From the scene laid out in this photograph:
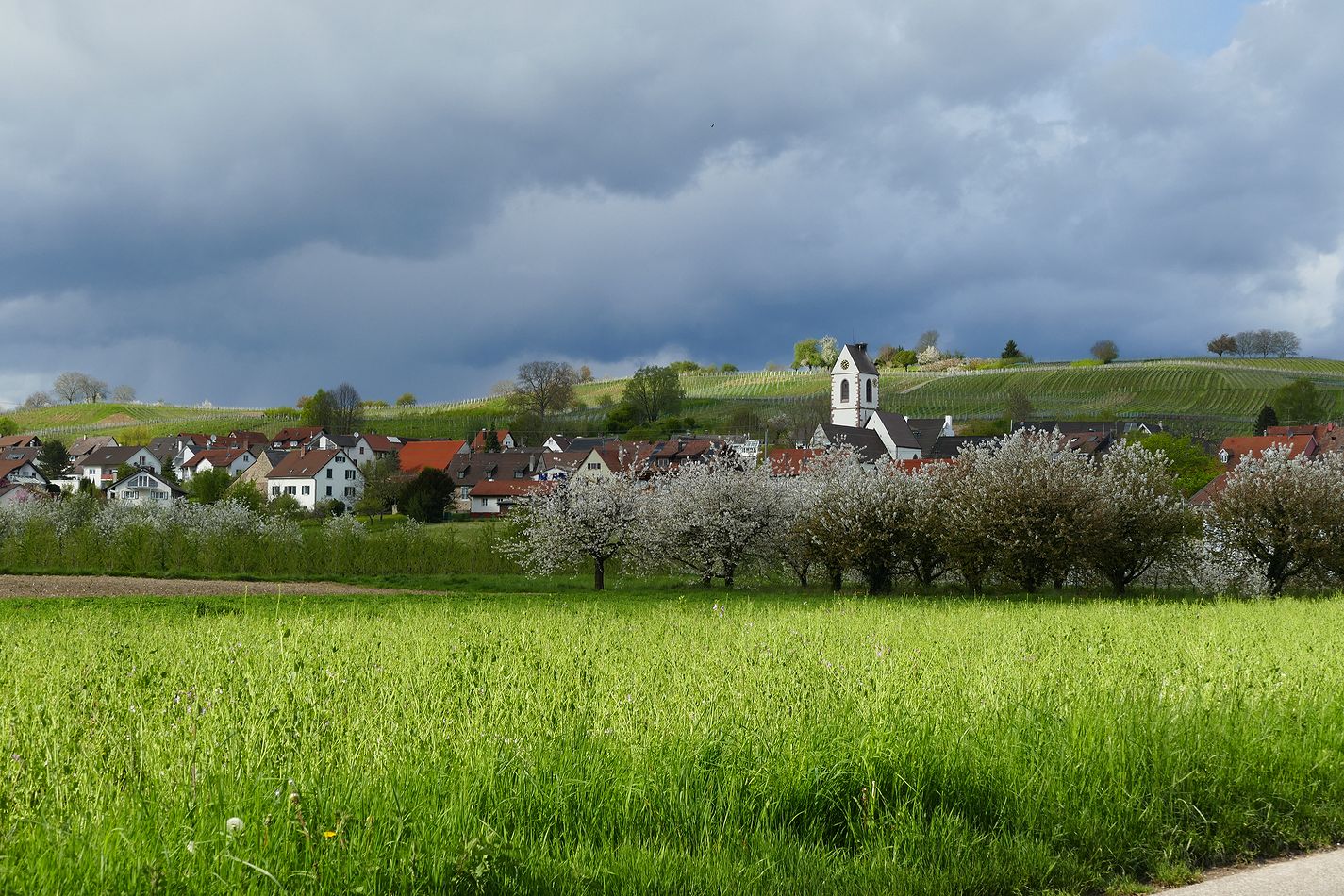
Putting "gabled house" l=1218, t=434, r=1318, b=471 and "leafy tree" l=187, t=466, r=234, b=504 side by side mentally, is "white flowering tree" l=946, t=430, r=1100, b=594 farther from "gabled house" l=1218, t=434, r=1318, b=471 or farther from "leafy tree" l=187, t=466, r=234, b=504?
"leafy tree" l=187, t=466, r=234, b=504

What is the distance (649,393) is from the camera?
14250 centimetres

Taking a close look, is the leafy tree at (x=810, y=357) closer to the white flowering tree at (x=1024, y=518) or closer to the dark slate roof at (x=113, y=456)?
the dark slate roof at (x=113, y=456)

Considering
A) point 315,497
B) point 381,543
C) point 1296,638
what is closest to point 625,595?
point 381,543

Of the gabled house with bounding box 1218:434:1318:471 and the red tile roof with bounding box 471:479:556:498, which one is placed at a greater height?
the gabled house with bounding box 1218:434:1318:471

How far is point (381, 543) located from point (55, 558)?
41.6 feet

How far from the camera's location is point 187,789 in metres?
5.78

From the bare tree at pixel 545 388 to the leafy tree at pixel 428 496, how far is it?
58.5m

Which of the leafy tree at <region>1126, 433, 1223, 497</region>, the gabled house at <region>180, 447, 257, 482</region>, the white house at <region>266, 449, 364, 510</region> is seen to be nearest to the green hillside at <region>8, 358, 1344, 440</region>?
the gabled house at <region>180, 447, 257, 482</region>

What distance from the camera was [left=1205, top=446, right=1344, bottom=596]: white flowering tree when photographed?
31.9m

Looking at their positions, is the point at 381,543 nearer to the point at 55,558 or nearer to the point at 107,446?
the point at 55,558

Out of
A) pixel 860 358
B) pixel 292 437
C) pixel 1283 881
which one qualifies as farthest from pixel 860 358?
pixel 1283 881

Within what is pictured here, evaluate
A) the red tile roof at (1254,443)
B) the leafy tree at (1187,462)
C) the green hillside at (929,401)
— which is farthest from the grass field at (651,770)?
the green hillside at (929,401)

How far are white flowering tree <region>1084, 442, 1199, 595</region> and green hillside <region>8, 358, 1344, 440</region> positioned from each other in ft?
303

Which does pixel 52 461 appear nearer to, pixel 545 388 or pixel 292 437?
pixel 292 437
